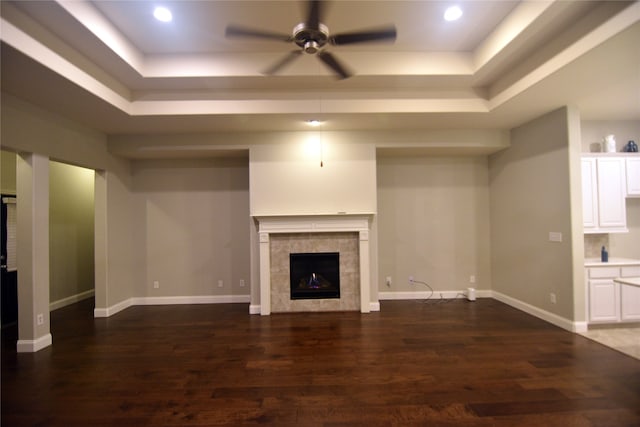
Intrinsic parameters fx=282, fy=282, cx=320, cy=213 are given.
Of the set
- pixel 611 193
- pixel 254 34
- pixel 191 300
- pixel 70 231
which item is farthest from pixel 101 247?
pixel 611 193

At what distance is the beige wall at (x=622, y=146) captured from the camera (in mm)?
4051

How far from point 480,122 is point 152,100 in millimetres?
4529

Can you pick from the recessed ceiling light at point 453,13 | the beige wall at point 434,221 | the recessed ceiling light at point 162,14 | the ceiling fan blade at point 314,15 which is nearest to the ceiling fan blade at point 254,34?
the ceiling fan blade at point 314,15

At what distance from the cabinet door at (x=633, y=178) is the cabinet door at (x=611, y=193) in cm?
7

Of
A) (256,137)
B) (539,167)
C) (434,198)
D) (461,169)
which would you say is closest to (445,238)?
(434,198)

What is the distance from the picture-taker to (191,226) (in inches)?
195

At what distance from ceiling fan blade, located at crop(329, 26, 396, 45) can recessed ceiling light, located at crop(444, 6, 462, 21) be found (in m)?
0.82

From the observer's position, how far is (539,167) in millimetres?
3977

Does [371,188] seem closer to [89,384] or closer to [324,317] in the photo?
[324,317]

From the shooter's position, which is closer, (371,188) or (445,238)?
(371,188)

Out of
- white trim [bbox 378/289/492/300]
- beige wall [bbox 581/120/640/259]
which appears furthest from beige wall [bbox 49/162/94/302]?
beige wall [bbox 581/120/640/259]

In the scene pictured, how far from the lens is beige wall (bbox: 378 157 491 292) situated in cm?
502

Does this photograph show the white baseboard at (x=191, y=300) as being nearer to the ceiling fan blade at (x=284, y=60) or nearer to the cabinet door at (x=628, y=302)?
the ceiling fan blade at (x=284, y=60)

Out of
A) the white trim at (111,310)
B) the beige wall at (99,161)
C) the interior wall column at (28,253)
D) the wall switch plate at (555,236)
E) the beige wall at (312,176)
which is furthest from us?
the beige wall at (312,176)
